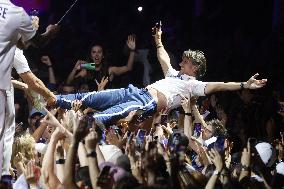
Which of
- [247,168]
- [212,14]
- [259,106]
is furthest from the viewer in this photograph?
[212,14]

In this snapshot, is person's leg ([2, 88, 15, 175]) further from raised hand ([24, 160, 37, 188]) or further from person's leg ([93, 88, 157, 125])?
person's leg ([93, 88, 157, 125])

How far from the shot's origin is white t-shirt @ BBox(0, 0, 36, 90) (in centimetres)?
553

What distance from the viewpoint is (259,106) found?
968 cm

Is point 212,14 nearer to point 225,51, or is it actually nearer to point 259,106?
point 225,51

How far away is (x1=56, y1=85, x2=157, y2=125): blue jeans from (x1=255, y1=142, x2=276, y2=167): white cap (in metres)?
1.55

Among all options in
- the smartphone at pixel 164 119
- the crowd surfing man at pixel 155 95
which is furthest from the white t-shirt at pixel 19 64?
the smartphone at pixel 164 119

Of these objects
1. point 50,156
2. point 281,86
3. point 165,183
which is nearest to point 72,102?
point 50,156

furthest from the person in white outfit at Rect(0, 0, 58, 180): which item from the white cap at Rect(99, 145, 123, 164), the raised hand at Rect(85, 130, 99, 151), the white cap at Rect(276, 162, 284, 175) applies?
the white cap at Rect(276, 162, 284, 175)

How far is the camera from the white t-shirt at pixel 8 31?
5.53 m

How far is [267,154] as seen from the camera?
6.44m

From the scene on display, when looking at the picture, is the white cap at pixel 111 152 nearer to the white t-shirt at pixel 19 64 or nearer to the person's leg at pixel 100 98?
the white t-shirt at pixel 19 64

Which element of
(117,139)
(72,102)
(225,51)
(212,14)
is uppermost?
(212,14)

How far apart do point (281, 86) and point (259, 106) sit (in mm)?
594

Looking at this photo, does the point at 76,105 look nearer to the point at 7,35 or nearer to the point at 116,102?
the point at 116,102
